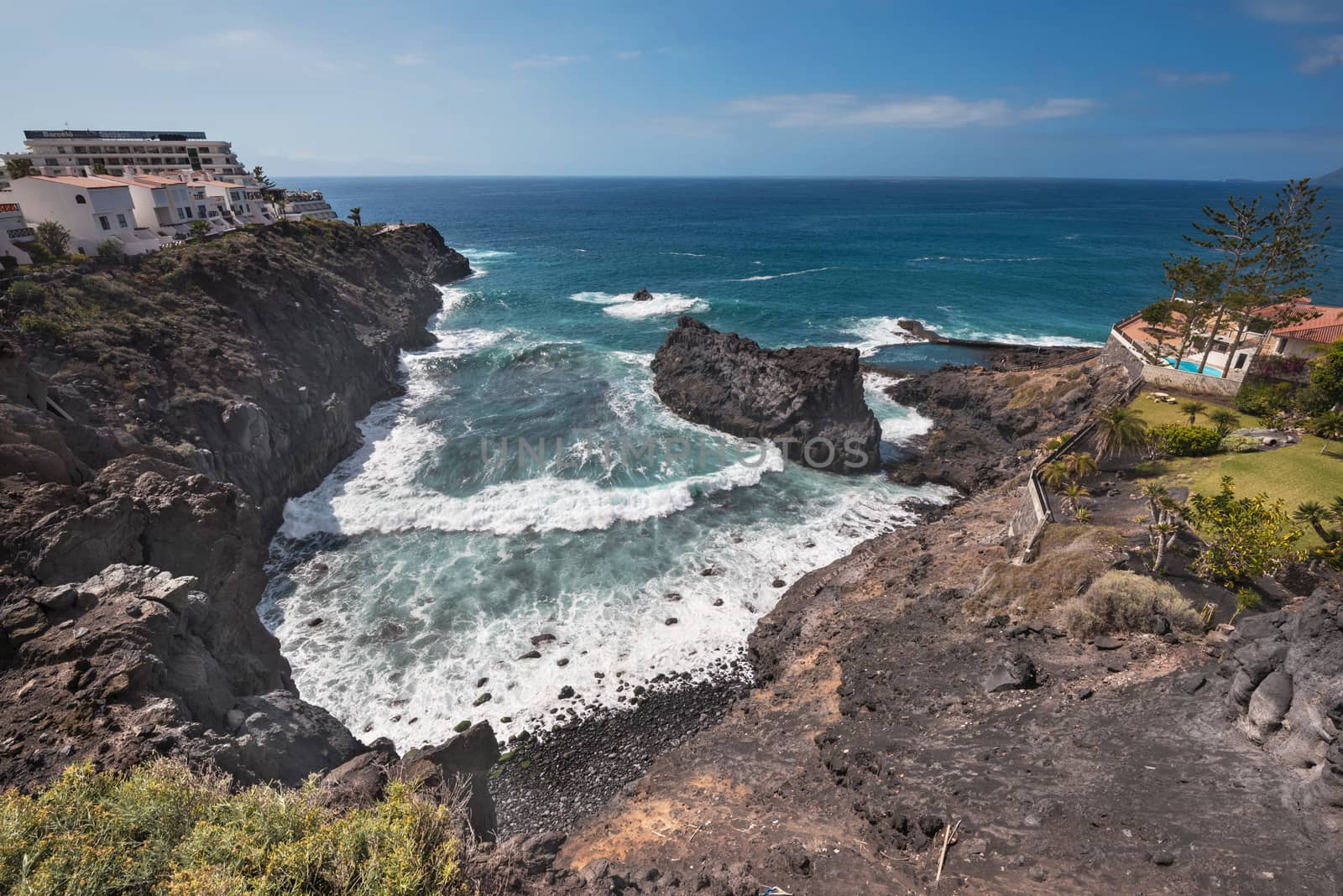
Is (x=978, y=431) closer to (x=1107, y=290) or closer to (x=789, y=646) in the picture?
(x=789, y=646)

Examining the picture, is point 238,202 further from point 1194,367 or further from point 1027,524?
point 1194,367

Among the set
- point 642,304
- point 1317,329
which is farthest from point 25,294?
point 1317,329

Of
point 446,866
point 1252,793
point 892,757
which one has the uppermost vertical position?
point 446,866

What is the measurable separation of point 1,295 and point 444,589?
2865 centimetres

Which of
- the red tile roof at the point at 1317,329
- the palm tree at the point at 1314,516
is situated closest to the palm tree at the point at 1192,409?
the red tile roof at the point at 1317,329

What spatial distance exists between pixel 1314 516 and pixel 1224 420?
486 inches

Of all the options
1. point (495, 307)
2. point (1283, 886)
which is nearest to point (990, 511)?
point (1283, 886)

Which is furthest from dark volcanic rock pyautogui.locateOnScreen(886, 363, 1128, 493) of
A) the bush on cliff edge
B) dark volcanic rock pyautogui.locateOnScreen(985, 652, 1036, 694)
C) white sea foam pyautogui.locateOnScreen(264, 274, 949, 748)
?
the bush on cliff edge

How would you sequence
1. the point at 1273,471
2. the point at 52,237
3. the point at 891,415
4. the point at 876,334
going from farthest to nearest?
the point at 876,334
the point at 891,415
the point at 52,237
the point at 1273,471

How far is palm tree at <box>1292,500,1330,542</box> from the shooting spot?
62.4 ft

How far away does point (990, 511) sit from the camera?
30.0 metres

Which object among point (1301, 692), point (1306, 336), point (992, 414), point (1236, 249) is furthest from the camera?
point (992, 414)

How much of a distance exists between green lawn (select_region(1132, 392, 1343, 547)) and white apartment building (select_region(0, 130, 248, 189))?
103611 millimetres

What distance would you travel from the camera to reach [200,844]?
8.57 metres
